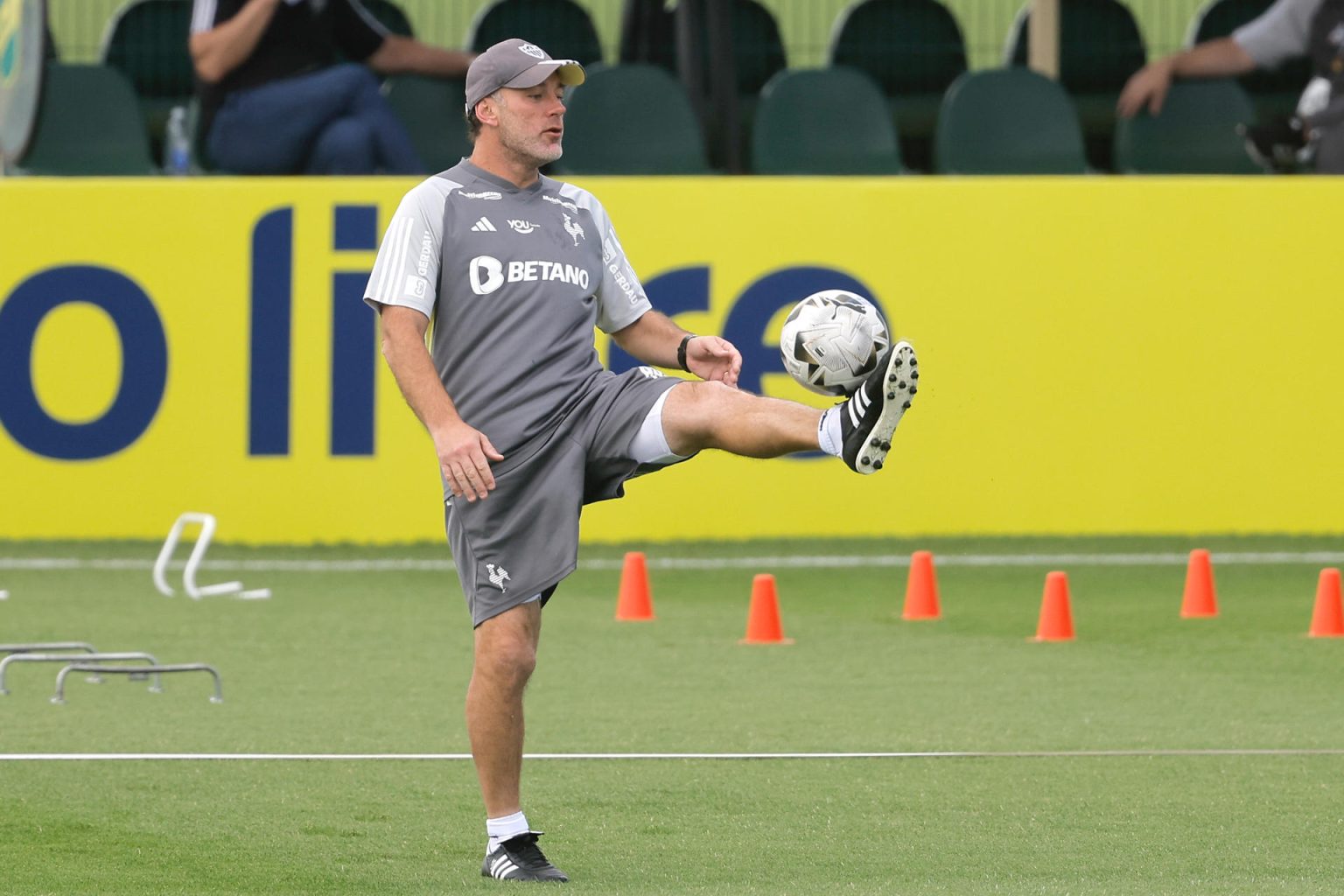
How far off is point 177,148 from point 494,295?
971cm

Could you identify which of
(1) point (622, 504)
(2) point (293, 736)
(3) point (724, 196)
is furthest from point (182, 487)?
(2) point (293, 736)

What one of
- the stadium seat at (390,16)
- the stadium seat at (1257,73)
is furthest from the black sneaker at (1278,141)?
the stadium seat at (390,16)

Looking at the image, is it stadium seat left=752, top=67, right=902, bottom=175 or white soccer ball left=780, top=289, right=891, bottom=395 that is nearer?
white soccer ball left=780, top=289, right=891, bottom=395

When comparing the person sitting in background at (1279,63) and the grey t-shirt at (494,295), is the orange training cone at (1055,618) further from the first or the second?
the person sitting in background at (1279,63)

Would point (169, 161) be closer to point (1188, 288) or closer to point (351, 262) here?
point (351, 262)

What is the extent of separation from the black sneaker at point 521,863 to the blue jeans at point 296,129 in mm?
8271

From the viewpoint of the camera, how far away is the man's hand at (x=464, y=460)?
5.73 metres

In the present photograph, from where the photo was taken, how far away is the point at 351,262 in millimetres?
13031

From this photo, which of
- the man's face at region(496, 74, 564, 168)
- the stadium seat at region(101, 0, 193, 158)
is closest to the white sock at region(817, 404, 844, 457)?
the man's face at region(496, 74, 564, 168)

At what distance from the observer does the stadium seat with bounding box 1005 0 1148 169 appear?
55.9 feet

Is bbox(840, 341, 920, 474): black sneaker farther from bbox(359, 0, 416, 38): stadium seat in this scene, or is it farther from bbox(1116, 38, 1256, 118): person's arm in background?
bbox(359, 0, 416, 38): stadium seat

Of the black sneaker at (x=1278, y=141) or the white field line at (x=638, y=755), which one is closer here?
the white field line at (x=638, y=755)

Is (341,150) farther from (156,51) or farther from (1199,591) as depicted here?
(1199,591)

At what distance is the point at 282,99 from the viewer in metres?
13.7
